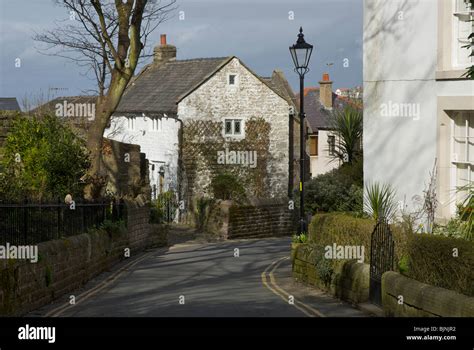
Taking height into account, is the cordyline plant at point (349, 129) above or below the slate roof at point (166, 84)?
below

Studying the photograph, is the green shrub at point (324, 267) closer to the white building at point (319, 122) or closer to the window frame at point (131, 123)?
the window frame at point (131, 123)

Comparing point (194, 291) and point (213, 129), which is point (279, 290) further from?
point (213, 129)

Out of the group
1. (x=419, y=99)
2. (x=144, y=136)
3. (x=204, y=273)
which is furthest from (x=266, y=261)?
(x=144, y=136)

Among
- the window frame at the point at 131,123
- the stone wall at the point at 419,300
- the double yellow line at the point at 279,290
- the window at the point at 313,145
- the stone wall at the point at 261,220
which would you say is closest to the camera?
the stone wall at the point at 419,300

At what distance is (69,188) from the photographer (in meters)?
24.7

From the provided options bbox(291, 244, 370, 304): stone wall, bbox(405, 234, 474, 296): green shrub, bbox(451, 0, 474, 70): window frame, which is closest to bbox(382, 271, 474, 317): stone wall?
bbox(405, 234, 474, 296): green shrub

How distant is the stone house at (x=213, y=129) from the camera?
44.4 meters

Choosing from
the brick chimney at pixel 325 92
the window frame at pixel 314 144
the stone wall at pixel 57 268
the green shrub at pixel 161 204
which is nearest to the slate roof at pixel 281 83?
the window frame at pixel 314 144

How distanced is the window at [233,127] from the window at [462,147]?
29.8 meters

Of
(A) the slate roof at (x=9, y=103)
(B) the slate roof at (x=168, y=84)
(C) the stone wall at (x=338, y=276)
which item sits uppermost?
(B) the slate roof at (x=168, y=84)

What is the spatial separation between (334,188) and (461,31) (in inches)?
375

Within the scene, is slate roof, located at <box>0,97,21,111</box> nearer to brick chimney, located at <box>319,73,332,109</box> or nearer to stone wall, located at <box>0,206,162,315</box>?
stone wall, located at <box>0,206,162,315</box>

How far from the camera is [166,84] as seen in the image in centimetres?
4725

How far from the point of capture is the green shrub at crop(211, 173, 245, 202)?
4266 centimetres
